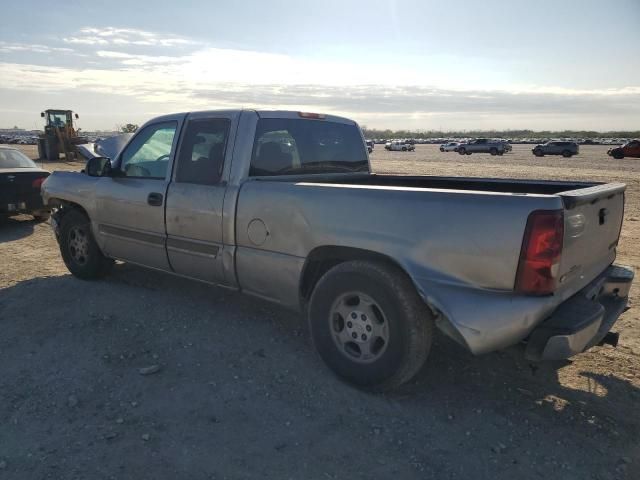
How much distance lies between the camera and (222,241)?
413cm

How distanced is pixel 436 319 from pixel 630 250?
5924 mm

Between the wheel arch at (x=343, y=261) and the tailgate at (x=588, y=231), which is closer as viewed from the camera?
the tailgate at (x=588, y=231)

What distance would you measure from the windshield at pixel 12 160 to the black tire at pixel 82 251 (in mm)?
4431

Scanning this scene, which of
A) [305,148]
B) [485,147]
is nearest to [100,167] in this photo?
[305,148]

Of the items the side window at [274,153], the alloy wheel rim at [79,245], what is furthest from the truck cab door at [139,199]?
the side window at [274,153]

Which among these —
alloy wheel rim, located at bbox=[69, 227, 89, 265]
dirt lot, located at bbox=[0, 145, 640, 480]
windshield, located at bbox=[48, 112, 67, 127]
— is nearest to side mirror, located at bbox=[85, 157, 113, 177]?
alloy wheel rim, located at bbox=[69, 227, 89, 265]

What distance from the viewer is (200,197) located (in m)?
4.25

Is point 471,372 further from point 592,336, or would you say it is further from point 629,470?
point 629,470

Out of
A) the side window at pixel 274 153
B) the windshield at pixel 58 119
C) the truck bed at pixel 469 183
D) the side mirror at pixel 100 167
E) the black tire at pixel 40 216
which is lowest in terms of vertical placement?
the black tire at pixel 40 216

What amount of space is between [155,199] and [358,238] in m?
2.27

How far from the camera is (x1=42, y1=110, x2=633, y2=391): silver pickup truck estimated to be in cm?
280

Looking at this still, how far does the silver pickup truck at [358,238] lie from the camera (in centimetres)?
280

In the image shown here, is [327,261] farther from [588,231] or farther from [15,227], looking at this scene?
[15,227]

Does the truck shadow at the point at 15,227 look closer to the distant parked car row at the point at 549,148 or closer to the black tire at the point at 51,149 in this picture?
the black tire at the point at 51,149
